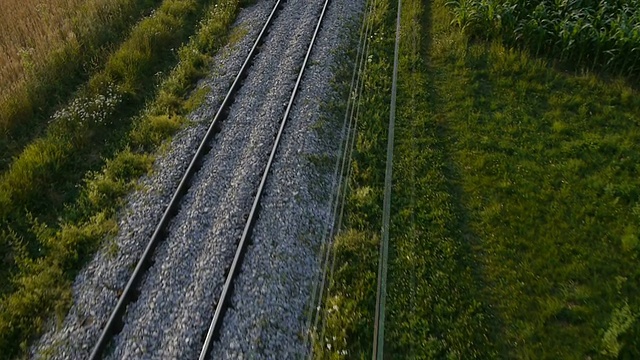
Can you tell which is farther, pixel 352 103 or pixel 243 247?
pixel 352 103

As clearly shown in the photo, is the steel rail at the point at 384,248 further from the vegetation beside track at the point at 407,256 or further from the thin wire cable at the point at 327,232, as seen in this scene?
the thin wire cable at the point at 327,232

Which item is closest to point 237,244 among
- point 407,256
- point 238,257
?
point 238,257

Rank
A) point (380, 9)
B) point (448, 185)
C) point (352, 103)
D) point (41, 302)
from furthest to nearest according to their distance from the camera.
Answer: point (380, 9), point (352, 103), point (448, 185), point (41, 302)

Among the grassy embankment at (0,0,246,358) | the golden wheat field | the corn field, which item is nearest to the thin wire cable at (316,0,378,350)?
the corn field

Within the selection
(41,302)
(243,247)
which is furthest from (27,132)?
(243,247)

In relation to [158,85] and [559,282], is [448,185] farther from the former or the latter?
[158,85]

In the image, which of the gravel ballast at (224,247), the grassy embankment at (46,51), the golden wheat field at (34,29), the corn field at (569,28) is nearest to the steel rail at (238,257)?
the gravel ballast at (224,247)
